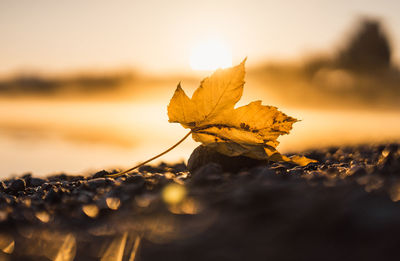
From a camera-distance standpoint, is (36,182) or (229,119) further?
(36,182)

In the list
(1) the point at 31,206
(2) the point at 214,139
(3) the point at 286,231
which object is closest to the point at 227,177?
(2) the point at 214,139

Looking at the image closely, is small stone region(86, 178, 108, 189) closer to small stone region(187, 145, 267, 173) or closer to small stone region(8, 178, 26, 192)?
small stone region(187, 145, 267, 173)

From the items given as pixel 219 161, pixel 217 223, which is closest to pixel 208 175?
pixel 219 161

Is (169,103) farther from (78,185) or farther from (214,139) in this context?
(78,185)

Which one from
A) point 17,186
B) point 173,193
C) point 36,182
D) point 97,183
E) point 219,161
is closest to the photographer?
point 173,193

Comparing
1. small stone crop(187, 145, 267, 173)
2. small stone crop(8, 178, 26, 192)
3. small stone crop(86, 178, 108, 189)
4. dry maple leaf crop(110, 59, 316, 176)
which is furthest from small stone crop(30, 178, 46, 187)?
small stone crop(187, 145, 267, 173)

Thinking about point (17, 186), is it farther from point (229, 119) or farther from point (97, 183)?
point (229, 119)

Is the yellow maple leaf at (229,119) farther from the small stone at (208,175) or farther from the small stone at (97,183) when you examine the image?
the small stone at (97,183)
